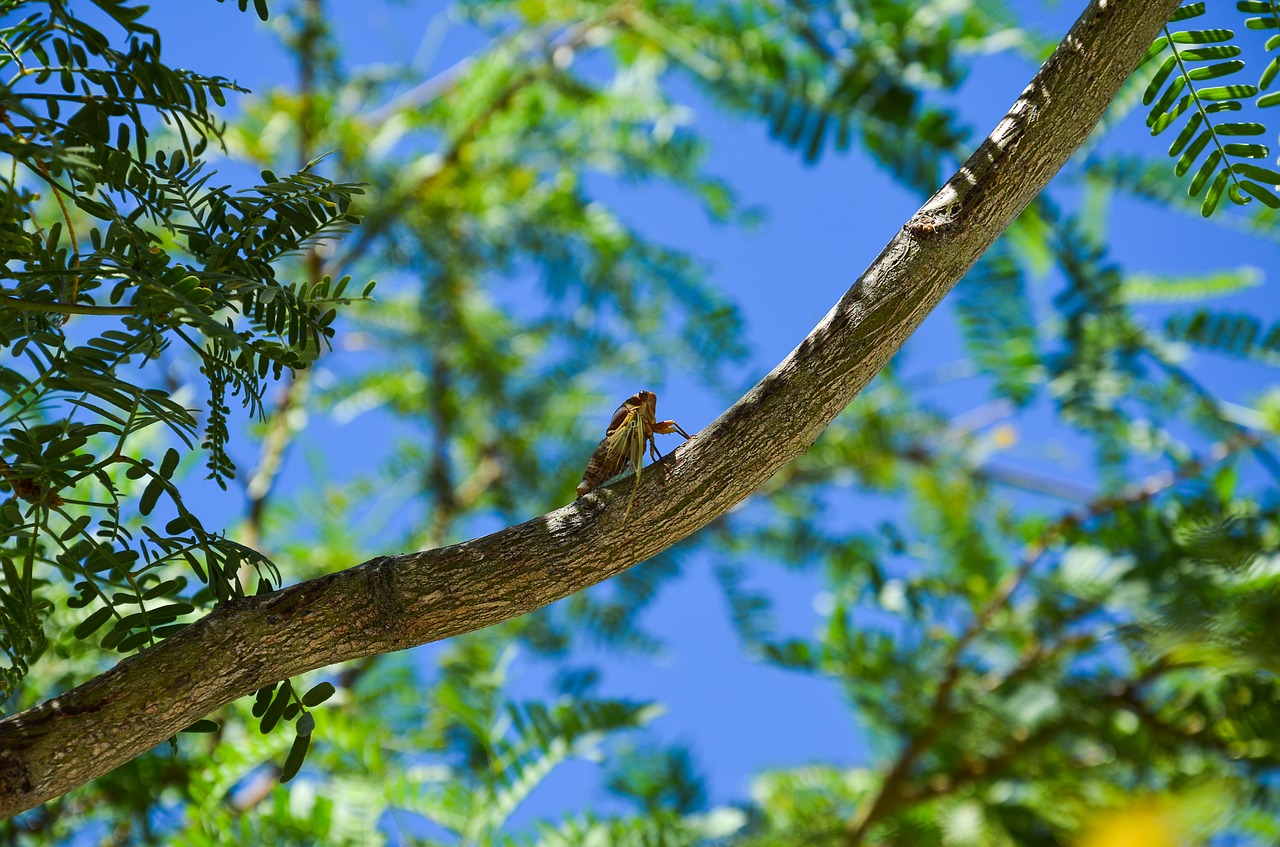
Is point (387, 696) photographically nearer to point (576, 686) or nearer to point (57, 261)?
point (576, 686)

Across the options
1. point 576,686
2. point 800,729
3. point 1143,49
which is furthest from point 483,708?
point 800,729

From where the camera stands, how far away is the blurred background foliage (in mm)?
697

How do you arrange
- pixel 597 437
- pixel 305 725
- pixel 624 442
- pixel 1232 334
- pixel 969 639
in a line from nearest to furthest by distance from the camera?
pixel 305 725 < pixel 624 442 < pixel 1232 334 < pixel 969 639 < pixel 597 437

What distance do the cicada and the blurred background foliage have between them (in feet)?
0.70

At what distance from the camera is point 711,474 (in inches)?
26.0

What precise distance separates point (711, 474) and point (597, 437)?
2008mm

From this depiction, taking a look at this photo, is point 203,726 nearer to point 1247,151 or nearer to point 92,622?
point 92,622

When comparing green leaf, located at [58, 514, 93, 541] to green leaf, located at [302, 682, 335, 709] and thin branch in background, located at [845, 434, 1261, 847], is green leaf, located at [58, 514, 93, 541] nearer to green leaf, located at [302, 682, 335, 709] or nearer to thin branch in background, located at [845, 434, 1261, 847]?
green leaf, located at [302, 682, 335, 709]

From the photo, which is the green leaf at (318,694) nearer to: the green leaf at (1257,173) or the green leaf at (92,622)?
the green leaf at (92,622)

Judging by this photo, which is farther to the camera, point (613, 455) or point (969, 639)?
point (969, 639)

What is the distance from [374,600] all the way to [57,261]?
0.92 feet

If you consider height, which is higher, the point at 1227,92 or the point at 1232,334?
the point at 1232,334

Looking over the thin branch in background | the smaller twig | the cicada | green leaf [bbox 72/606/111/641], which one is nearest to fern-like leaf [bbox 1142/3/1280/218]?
the cicada

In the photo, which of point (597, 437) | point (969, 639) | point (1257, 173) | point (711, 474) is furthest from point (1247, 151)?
point (597, 437)
